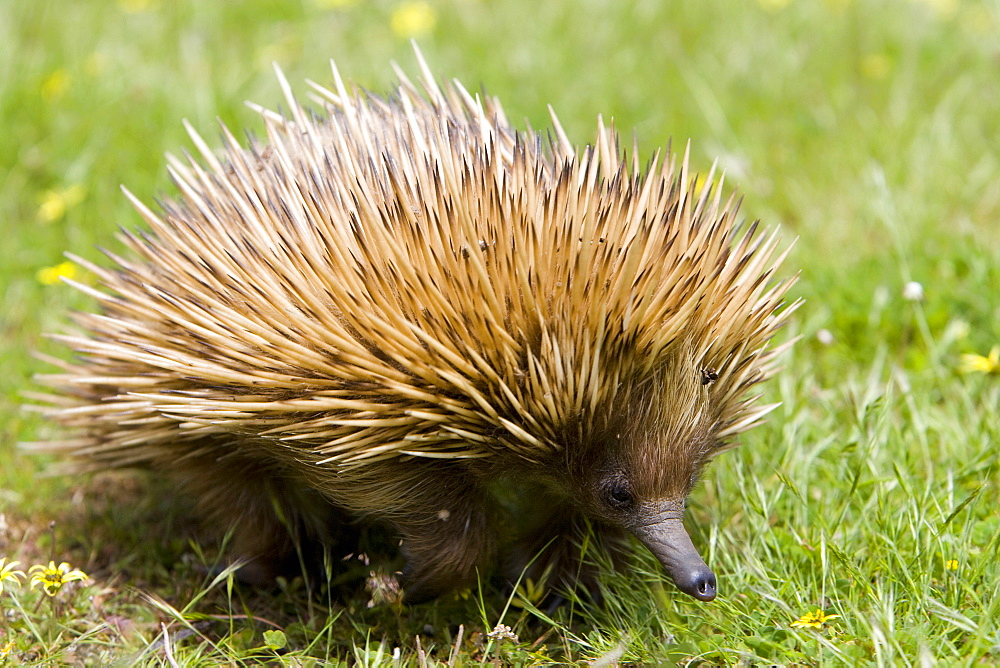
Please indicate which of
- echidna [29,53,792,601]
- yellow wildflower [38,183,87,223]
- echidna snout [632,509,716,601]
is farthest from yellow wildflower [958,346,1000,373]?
yellow wildflower [38,183,87,223]

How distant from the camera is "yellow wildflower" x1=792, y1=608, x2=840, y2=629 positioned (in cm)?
241

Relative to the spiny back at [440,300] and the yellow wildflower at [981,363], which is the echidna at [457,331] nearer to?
the spiny back at [440,300]

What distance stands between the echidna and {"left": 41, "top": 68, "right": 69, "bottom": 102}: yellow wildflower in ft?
8.18

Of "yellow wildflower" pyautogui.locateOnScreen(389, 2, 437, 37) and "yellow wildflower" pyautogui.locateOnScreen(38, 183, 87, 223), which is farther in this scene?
"yellow wildflower" pyautogui.locateOnScreen(389, 2, 437, 37)

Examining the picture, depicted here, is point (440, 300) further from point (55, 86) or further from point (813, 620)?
point (55, 86)

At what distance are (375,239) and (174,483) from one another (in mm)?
1237

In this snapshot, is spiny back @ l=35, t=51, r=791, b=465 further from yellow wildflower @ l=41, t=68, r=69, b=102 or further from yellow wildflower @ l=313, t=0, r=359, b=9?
yellow wildflower @ l=313, t=0, r=359, b=9

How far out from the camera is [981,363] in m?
3.30

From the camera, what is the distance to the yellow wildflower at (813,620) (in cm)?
241

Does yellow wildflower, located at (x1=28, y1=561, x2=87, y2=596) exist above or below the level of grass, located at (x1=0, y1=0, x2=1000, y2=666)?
below

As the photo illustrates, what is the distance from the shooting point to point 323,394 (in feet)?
7.86

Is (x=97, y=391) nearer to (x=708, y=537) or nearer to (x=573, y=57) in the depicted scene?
(x=708, y=537)

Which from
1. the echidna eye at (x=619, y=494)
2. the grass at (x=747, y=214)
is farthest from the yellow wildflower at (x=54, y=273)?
the echidna eye at (x=619, y=494)

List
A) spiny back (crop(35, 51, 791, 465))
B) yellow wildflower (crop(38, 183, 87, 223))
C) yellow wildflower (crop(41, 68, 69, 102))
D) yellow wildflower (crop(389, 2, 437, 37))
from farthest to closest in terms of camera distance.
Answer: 1. yellow wildflower (crop(389, 2, 437, 37))
2. yellow wildflower (crop(41, 68, 69, 102))
3. yellow wildflower (crop(38, 183, 87, 223))
4. spiny back (crop(35, 51, 791, 465))
